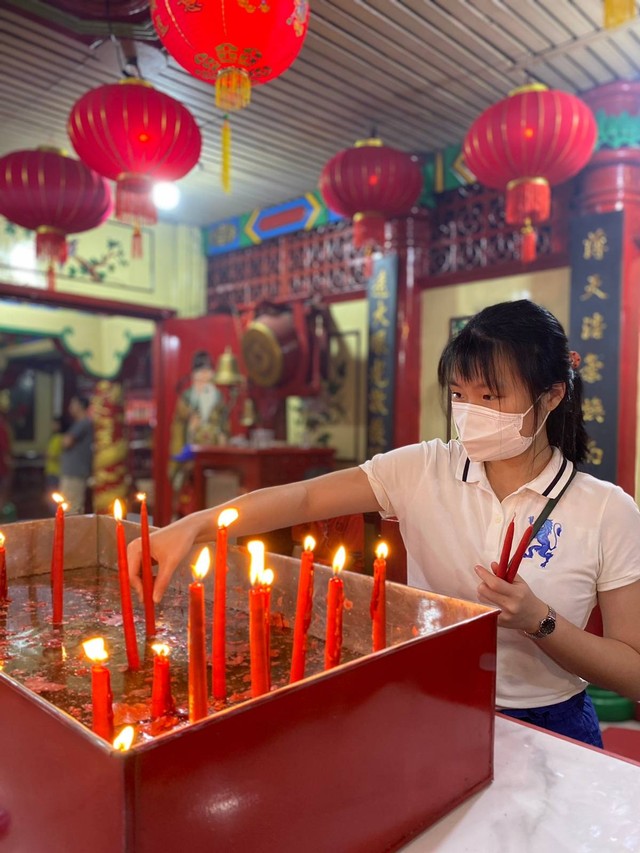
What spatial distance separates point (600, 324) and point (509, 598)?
114 inches

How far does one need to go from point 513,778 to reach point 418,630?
22cm

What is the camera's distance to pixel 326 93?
3695 mm

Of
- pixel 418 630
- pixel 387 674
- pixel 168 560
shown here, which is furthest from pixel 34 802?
pixel 168 560

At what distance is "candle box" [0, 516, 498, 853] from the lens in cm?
53

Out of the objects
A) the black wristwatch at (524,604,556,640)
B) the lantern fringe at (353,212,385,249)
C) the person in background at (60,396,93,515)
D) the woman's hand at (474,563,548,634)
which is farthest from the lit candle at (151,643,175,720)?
the person in background at (60,396,93,515)

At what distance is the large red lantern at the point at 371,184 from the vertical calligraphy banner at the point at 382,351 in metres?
0.81

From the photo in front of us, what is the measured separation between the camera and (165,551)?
4.13 feet

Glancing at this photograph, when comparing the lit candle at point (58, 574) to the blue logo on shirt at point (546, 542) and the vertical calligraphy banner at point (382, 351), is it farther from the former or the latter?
the vertical calligraphy banner at point (382, 351)

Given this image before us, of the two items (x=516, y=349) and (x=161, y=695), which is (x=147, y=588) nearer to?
(x=161, y=695)

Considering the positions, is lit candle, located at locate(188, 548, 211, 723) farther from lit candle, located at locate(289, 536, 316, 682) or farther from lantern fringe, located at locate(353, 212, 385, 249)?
lantern fringe, located at locate(353, 212, 385, 249)

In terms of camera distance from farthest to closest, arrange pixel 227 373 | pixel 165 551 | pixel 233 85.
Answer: pixel 227 373 → pixel 233 85 → pixel 165 551

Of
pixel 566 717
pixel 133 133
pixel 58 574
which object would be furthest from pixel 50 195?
pixel 566 717

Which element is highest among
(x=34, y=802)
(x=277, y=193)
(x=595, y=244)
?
(x=277, y=193)

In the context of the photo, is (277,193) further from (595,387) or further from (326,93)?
(595,387)
